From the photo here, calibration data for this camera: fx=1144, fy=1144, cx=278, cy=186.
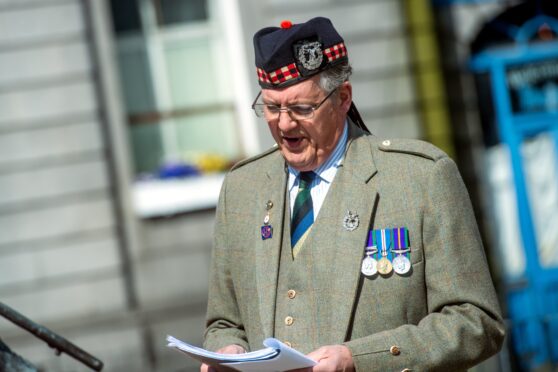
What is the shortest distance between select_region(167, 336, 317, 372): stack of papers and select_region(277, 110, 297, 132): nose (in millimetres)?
579

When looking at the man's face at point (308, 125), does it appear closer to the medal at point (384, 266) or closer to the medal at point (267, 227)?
the medal at point (267, 227)

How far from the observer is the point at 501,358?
7.31 m

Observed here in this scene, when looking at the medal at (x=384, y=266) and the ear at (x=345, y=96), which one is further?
the ear at (x=345, y=96)

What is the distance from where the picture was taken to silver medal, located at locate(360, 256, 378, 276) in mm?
3010

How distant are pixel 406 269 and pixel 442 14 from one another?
24.3 ft

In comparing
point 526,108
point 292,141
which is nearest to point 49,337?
point 292,141

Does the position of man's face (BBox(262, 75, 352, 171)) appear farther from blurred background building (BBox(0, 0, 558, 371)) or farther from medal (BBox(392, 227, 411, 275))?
blurred background building (BBox(0, 0, 558, 371))

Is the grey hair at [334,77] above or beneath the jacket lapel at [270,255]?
above

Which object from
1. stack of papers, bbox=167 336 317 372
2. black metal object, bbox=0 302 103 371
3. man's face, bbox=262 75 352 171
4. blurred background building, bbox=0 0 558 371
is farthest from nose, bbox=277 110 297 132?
blurred background building, bbox=0 0 558 371

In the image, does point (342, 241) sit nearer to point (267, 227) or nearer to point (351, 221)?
point (351, 221)

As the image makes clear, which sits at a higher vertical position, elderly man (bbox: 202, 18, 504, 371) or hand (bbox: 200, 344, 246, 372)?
elderly man (bbox: 202, 18, 504, 371)

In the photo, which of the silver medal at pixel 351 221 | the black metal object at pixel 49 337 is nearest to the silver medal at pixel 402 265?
the silver medal at pixel 351 221

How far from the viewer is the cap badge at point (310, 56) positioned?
3.04m

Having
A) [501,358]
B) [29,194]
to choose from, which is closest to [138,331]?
[29,194]
